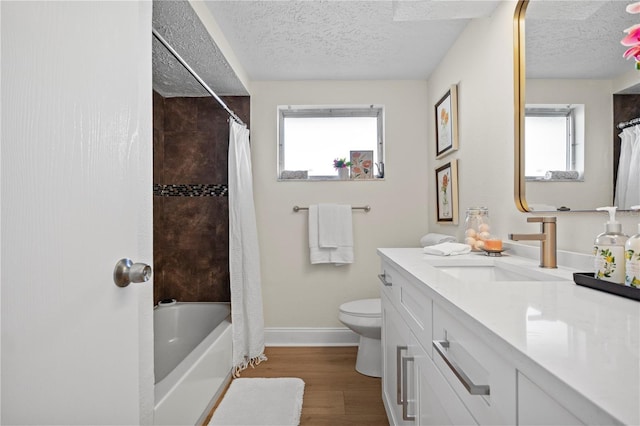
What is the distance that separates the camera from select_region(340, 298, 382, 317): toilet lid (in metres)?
2.22

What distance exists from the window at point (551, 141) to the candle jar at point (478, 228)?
35cm

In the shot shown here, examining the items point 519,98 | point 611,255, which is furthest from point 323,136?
point 611,255

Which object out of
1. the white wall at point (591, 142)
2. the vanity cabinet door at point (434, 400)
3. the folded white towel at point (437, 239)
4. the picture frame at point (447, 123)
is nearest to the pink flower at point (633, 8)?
the white wall at point (591, 142)

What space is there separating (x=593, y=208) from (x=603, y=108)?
1.03 ft

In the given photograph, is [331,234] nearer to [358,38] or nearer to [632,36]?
[358,38]

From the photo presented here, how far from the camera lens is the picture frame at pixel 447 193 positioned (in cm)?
225

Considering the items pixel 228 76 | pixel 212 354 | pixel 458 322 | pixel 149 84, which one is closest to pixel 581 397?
pixel 458 322

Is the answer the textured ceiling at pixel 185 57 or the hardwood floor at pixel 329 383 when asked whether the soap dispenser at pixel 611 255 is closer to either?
the hardwood floor at pixel 329 383

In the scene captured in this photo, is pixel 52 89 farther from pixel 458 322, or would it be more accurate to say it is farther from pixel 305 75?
pixel 305 75

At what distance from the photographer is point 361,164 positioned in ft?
9.53

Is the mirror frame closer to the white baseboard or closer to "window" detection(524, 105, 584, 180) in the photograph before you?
"window" detection(524, 105, 584, 180)

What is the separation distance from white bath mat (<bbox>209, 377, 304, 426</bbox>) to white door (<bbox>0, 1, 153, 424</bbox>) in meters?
1.12

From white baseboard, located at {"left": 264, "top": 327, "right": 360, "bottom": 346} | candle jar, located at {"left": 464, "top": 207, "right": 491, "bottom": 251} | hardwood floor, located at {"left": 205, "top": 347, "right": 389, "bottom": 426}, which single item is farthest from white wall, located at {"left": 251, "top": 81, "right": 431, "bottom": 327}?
candle jar, located at {"left": 464, "top": 207, "right": 491, "bottom": 251}

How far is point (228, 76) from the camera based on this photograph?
2.46 meters
